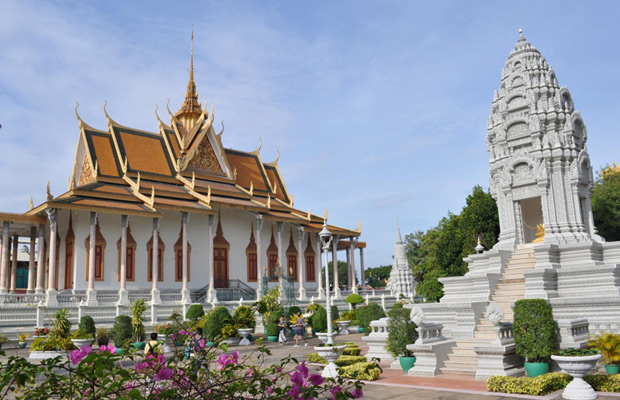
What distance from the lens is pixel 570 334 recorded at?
391 inches

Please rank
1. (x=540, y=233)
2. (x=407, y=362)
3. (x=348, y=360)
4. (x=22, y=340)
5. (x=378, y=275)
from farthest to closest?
(x=378, y=275) < (x=22, y=340) < (x=540, y=233) < (x=348, y=360) < (x=407, y=362)

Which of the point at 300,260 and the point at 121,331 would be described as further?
the point at 300,260

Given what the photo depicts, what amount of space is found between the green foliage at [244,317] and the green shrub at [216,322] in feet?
1.52

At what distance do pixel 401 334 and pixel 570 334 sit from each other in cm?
326

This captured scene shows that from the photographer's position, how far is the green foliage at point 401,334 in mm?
11180

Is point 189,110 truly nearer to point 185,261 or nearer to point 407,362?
point 185,261

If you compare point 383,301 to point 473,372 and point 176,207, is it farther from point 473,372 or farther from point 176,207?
point 473,372

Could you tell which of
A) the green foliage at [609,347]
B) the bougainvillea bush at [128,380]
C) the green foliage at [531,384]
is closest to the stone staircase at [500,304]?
the green foliage at [531,384]

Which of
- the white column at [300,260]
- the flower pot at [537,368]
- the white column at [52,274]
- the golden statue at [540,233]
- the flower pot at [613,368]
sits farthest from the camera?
the white column at [300,260]

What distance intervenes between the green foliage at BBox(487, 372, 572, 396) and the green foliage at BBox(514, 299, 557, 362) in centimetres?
75

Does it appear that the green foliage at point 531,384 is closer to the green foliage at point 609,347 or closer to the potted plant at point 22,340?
the green foliage at point 609,347

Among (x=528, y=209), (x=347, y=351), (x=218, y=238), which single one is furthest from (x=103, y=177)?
(x=528, y=209)

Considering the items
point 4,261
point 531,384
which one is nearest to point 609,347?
point 531,384

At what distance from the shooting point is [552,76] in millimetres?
16062
